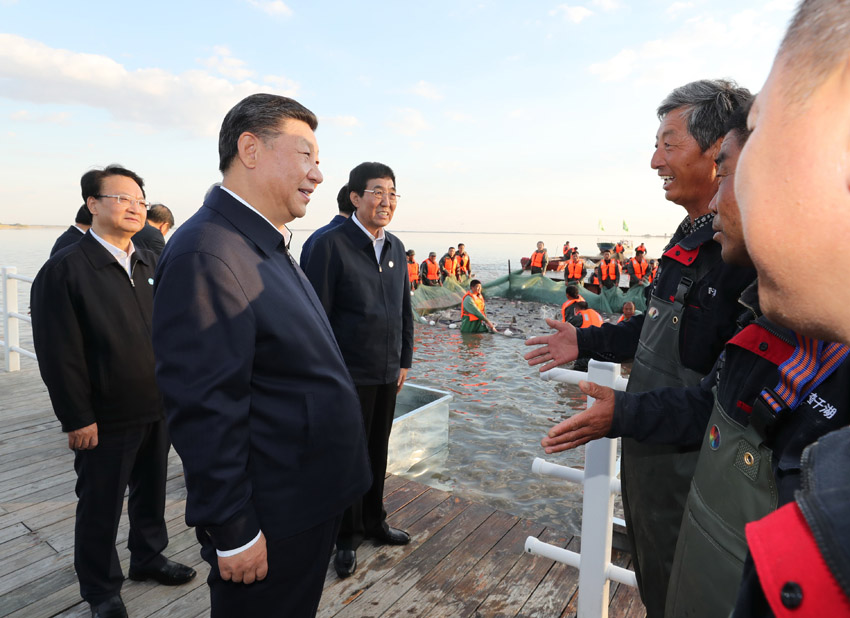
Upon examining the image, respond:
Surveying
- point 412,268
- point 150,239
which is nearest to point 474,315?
point 412,268

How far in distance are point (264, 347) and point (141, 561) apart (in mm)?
1986

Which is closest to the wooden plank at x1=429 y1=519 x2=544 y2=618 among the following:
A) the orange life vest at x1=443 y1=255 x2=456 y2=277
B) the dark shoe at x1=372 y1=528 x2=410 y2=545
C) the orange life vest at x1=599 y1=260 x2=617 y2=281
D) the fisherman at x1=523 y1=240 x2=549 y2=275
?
the dark shoe at x1=372 y1=528 x2=410 y2=545

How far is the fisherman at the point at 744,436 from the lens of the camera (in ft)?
3.09

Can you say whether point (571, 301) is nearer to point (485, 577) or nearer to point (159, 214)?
point (159, 214)

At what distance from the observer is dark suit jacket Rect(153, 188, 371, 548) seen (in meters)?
1.45

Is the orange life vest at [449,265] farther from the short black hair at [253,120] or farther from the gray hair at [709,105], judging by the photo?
the short black hair at [253,120]

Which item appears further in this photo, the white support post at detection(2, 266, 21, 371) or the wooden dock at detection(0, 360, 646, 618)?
the white support post at detection(2, 266, 21, 371)

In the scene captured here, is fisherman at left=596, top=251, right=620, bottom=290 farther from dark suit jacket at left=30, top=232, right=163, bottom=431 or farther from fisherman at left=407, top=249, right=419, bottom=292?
dark suit jacket at left=30, top=232, right=163, bottom=431

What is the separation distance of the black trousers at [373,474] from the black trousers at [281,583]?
1262 millimetres

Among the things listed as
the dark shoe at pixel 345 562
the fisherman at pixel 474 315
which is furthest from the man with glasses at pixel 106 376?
the fisherman at pixel 474 315

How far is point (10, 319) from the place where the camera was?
6223 millimetres

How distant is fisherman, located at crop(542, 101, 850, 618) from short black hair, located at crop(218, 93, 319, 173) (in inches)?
56.9

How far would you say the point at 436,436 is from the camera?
570 centimetres

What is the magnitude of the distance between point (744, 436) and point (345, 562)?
239 centimetres
